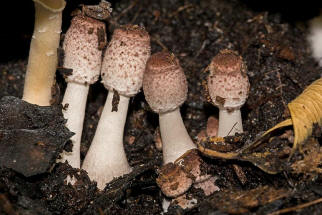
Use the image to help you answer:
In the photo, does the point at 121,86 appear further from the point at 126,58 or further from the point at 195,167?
the point at 195,167

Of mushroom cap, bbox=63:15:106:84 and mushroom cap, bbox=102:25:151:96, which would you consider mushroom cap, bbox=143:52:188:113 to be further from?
mushroom cap, bbox=63:15:106:84

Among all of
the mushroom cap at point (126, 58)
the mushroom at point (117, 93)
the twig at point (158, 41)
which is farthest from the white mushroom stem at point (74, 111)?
the twig at point (158, 41)

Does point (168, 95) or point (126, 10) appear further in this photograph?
point (126, 10)

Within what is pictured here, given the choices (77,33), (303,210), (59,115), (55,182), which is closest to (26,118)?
(59,115)

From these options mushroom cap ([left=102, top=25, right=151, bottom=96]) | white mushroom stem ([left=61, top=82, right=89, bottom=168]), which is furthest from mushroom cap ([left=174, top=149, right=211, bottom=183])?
white mushroom stem ([left=61, top=82, right=89, bottom=168])

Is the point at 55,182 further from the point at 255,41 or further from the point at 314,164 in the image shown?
the point at 255,41

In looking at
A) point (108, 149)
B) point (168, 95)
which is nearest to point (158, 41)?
point (168, 95)
